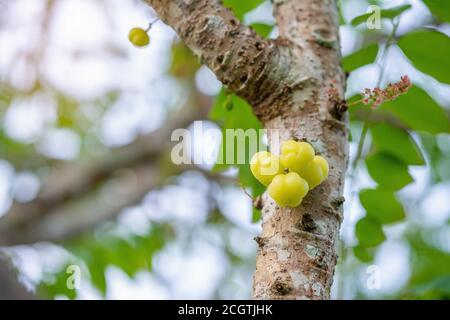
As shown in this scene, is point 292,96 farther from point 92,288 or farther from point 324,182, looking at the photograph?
point 92,288

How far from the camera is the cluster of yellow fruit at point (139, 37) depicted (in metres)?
2.19

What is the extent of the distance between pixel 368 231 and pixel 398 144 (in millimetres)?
367

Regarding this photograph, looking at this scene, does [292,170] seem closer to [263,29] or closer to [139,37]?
[139,37]

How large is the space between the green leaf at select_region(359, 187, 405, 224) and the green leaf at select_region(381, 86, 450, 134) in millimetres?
296

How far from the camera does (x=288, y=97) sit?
1.81 metres

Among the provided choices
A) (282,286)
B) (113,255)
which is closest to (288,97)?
(282,286)

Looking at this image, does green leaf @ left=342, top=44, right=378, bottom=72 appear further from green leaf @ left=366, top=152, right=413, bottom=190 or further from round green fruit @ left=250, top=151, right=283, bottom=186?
round green fruit @ left=250, top=151, right=283, bottom=186

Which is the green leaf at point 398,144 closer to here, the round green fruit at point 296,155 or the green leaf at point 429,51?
the green leaf at point 429,51

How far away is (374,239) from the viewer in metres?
2.49

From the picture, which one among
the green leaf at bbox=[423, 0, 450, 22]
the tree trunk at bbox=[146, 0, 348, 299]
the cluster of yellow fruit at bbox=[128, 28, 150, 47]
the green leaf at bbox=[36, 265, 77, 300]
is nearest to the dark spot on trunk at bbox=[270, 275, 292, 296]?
the tree trunk at bbox=[146, 0, 348, 299]

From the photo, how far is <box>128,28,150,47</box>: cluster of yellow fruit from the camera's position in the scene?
219 centimetres

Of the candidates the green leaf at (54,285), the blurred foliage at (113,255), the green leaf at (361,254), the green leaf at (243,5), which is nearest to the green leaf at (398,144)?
the green leaf at (361,254)

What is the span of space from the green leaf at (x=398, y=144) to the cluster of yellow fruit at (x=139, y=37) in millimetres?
978
